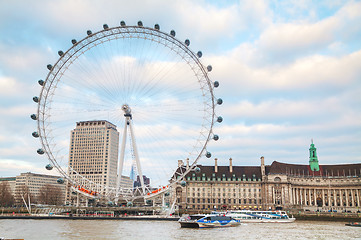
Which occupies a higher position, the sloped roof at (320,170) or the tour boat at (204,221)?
the sloped roof at (320,170)

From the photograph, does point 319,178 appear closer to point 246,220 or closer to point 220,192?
point 220,192

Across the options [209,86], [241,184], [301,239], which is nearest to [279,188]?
[241,184]

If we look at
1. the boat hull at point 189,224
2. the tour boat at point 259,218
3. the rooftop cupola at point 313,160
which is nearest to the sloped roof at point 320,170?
the rooftop cupola at point 313,160

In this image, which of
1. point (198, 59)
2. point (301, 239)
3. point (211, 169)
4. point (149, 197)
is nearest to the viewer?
point (301, 239)

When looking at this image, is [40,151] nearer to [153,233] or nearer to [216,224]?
[153,233]

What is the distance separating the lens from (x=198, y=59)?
232ft

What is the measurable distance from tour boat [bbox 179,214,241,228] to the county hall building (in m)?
55.1

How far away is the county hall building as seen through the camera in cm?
12312

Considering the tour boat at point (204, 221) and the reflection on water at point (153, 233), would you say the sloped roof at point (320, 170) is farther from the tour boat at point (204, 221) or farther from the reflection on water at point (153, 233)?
the reflection on water at point (153, 233)

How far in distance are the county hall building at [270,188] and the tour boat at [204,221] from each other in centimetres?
5505

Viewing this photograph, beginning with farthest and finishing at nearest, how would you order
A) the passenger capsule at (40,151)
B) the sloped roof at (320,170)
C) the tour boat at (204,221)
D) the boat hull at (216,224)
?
1. the sloped roof at (320,170)
2. the passenger capsule at (40,151)
3. the boat hull at (216,224)
4. the tour boat at (204,221)

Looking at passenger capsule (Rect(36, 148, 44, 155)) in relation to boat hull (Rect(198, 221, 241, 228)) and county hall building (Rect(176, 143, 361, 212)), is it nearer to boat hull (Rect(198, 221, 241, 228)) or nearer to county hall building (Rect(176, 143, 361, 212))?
boat hull (Rect(198, 221, 241, 228))

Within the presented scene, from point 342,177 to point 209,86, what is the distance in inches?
3149

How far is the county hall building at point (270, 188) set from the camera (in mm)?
123125
